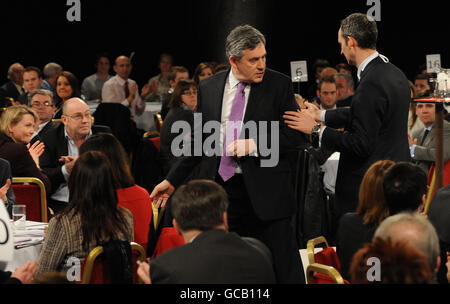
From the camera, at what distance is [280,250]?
11.0 ft

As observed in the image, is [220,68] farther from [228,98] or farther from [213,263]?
[213,263]

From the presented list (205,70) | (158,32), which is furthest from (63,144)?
(158,32)

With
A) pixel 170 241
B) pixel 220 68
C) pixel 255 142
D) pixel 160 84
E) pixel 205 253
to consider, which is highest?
pixel 220 68

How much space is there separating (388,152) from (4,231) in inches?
74.8

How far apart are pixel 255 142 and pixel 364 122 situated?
549mm

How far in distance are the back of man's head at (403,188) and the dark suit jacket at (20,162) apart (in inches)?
109

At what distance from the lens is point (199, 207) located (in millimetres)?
2281

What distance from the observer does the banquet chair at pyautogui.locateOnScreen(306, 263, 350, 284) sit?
259cm

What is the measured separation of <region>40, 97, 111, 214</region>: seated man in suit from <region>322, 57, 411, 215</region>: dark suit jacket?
218 centimetres

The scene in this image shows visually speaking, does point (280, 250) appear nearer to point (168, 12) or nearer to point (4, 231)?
point (4, 231)

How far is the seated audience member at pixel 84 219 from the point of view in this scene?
3.01 meters

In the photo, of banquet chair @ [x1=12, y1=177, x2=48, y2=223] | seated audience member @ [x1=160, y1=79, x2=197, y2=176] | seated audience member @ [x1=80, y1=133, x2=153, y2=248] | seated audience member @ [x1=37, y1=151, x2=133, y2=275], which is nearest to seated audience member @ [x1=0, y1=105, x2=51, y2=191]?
banquet chair @ [x1=12, y1=177, x2=48, y2=223]

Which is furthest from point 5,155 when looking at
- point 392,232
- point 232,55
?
point 392,232

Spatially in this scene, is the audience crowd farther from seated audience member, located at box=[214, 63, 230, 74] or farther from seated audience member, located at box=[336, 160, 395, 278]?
seated audience member, located at box=[214, 63, 230, 74]
